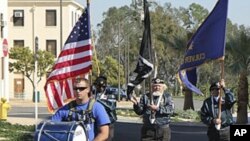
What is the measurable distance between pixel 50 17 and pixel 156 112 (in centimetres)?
5597

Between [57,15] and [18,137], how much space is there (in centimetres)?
4734

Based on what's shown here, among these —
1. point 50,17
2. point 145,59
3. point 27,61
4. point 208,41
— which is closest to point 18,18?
point 50,17

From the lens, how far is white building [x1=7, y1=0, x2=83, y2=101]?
214 feet

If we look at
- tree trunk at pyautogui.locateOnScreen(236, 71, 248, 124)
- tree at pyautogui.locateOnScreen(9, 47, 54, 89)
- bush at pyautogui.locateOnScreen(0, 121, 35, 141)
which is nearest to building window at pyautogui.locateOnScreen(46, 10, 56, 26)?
tree at pyautogui.locateOnScreen(9, 47, 54, 89)

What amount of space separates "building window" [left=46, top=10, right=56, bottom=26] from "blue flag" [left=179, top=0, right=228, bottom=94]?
179 ft

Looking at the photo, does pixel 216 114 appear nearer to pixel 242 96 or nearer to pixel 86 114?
pixel 86 114

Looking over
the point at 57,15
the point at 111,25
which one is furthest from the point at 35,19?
the point at 111,25

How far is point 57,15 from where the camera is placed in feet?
213

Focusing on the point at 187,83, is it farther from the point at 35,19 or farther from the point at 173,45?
the point at 35,19

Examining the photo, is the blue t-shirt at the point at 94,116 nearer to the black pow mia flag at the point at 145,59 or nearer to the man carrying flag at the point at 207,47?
the man carrying flag at the point at 207,47

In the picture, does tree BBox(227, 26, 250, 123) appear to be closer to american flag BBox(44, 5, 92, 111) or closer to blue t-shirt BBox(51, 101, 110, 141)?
american flag BBox(44, 5, 92, 111)

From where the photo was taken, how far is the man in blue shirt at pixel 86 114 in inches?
292

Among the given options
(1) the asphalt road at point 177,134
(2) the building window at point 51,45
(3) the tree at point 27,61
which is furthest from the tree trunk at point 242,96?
(2) the building window at point 51,45

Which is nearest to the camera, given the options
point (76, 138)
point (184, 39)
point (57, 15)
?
point (76, 138)
